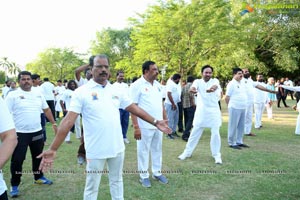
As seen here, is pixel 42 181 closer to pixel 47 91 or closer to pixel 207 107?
pixel 207 107

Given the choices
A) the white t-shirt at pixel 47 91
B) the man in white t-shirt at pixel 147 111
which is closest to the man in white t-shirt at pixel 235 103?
the man in white t-shirt at pixel 147 111

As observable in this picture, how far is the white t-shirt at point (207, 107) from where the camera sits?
5715 mm

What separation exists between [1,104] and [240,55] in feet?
78.3

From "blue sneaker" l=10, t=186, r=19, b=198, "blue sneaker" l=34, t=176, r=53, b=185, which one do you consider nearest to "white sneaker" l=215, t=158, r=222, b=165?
"blue sneaker" l=34, t=176, r=53, b=185

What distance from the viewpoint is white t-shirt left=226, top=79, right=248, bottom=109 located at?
6.98 meters

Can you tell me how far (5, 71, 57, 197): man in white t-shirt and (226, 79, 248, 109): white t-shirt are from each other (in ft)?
16.0

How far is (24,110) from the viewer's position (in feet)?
14.1

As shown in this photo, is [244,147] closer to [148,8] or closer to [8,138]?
[8,138]

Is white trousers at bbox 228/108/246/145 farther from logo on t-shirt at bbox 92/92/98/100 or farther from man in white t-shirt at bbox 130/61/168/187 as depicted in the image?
logo on t-shirt at bbox 92/92/98/100

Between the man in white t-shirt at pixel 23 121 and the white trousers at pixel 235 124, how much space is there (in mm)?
4871

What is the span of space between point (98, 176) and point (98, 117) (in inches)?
29.0

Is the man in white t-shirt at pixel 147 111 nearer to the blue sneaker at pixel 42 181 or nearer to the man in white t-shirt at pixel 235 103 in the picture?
the blue sneaker at pixel 42 181

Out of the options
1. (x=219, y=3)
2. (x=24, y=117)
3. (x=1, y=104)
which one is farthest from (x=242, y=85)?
(x=219, y=3)

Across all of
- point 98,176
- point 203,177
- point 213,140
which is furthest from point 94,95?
point 213,140
